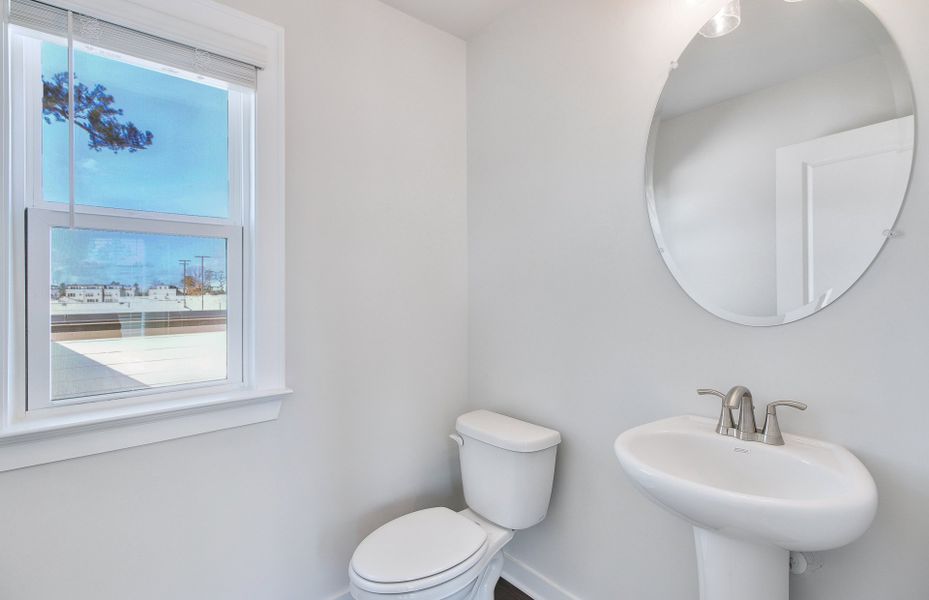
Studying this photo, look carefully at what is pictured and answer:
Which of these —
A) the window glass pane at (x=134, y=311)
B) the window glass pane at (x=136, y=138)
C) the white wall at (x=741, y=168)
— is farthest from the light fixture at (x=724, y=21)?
the window glass pane at (x=134, y=311)

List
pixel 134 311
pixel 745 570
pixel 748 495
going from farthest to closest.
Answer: pixel 134 311 < pixel 745 570 < pixel 748 495

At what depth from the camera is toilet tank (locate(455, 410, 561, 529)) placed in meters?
1.58

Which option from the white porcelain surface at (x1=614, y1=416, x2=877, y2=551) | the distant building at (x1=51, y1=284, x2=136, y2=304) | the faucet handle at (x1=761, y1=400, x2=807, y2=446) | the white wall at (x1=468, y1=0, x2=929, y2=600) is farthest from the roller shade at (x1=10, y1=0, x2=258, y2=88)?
the faucet handle at (x1=761, y1=400, x2=807, y2=446)

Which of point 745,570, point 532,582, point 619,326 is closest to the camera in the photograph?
point 745,570

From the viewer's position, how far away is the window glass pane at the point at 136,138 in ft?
4.05

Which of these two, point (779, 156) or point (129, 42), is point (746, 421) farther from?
point (129, 42)

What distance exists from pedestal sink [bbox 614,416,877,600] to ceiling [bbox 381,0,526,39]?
5.84 ft

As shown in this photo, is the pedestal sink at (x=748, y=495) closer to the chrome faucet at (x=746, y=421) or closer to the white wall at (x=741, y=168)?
the chrome faucet at (x=746, y=421)

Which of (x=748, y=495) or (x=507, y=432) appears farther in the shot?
(x=507, y=432)

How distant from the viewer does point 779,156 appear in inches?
44.9

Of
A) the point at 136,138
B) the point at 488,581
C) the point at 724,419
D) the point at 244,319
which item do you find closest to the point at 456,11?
the point at 136,138

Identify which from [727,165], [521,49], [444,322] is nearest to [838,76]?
[727,165]

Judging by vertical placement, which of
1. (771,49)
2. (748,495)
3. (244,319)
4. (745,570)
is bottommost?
(745,570)

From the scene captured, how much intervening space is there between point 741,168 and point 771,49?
317mm
